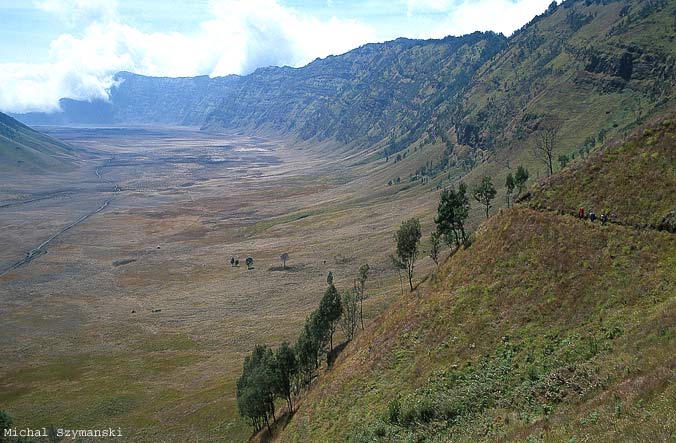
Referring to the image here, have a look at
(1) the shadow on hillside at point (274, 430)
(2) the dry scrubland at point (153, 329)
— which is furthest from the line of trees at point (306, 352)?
(2) the dry scrubland at point (153, 329)

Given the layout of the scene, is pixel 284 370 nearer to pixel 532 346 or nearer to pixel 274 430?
pixel 274 430

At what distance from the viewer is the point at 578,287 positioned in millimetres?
43281

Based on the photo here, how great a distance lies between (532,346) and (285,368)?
37435mm

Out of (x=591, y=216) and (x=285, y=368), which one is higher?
(x=591, y=216)

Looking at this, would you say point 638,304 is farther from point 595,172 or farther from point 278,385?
point 278,385

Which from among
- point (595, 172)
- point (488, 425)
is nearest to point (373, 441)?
point (488, 425)

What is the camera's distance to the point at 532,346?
129ft

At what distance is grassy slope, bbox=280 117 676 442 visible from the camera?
26266 millimetres

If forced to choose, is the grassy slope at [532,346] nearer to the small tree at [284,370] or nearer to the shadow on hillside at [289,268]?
the small tree at [284,370]

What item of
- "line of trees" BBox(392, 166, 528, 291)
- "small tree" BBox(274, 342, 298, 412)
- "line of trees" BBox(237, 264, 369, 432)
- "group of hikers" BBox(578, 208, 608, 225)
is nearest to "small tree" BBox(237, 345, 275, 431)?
"line of trees" BBox(237, 264, 369, 432)

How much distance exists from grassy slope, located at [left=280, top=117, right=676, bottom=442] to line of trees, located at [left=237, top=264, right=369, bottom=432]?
5.80 m

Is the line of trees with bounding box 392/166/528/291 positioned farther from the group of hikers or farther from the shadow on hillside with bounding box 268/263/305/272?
the shadow on hillside with bounding box 268/263/305/272

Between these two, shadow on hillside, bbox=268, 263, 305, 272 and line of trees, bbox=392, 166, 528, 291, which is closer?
line of trees, bbox=392, 166, 528, 291

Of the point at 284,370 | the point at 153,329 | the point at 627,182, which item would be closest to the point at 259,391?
the point at 284,370
